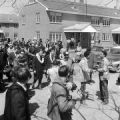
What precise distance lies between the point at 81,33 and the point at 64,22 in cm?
371

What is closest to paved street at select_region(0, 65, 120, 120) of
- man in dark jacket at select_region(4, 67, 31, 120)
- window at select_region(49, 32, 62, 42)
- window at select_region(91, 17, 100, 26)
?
man in dark jacket at select_region(4, 67, 31, 120)

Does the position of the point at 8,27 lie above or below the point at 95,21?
above

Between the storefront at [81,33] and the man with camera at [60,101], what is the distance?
28.0m

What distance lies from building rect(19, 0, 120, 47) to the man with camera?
25.8 meters

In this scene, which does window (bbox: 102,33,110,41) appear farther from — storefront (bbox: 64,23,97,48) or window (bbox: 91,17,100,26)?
storefront (bbox: 64,23,97,48)

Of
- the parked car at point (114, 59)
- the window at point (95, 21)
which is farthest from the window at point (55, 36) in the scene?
the parked car at point (114, 59)

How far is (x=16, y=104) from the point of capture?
110 inches

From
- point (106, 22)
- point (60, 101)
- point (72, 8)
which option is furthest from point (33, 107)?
point (106, 22)

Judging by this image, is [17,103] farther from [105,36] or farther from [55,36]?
[105,36]

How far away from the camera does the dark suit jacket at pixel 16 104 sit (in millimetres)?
2797

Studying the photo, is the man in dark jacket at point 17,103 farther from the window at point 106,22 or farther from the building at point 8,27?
the building at point 8,27

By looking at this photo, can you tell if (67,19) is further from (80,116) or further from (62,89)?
(62,89)

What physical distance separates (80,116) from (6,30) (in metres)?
53.0

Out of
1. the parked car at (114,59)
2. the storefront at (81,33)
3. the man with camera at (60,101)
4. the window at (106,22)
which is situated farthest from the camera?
the window at (106,22)
